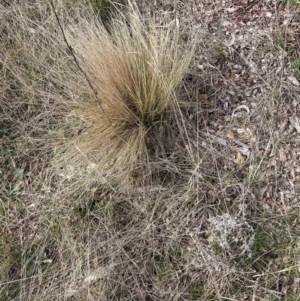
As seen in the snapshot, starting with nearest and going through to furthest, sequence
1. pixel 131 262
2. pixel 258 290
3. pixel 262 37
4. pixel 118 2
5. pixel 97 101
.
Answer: pixel 258 290 → pixel 131 262 → pixel 97 101 → pixel 262 37 → pixel 118 2

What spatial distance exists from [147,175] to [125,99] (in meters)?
0.33

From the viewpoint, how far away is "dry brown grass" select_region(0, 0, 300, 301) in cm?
175

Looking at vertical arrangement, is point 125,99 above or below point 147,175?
above

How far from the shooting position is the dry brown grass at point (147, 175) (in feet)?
5.75

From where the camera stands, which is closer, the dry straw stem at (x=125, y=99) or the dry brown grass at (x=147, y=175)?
the dry brown grass at (x=147, y=175)

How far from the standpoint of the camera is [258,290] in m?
1.69

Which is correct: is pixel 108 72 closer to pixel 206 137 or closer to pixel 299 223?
pixel 206 137

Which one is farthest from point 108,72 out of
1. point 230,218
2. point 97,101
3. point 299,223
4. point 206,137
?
point 299,223

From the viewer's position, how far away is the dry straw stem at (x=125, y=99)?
1.92 m

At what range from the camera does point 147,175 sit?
1915mm

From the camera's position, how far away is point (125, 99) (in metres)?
1.94

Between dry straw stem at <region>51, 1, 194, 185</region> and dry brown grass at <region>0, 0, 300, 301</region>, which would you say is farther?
dry straw stem at <region>51, 1, 194, 185</region>

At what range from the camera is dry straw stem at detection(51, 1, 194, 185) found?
6.29 ft

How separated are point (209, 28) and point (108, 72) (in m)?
0.60
